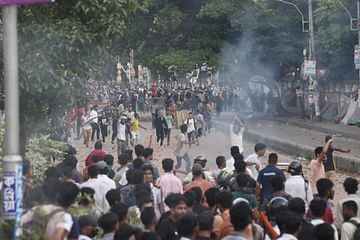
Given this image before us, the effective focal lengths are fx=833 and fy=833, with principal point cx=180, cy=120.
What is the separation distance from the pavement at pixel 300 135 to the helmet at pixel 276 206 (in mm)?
12045

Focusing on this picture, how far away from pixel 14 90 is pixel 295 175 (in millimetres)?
4992

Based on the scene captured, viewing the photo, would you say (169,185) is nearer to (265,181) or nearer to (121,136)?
(265,181)

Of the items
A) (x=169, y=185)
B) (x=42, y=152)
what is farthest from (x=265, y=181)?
(x=42, y=152)

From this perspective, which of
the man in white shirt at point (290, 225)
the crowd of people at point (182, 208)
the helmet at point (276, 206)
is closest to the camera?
the crowd of people at point (182, 208)

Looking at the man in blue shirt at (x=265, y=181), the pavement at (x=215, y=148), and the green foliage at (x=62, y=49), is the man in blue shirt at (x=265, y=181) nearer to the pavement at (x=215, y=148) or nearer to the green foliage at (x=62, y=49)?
the green foliage at (x=62, y=49)

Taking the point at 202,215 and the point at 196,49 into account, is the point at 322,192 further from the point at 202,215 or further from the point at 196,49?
the point at 196,49

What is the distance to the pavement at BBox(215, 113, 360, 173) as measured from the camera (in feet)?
77.9

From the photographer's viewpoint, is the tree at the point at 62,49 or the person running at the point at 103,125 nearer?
the tree at the point at 62,49

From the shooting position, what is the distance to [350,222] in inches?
307

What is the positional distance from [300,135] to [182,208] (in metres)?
24.0

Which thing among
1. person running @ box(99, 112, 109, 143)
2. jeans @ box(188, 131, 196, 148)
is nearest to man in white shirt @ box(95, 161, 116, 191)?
jeans @ box(188, 131, 196, 148)

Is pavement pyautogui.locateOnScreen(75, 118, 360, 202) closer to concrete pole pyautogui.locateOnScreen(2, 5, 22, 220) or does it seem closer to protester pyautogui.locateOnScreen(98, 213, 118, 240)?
protester pyautogui.locateOnScreen(98, 213, 118, 240)

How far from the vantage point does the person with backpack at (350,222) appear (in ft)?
24.9

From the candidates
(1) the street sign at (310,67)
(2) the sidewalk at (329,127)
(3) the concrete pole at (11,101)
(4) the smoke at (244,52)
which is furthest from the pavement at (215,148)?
(3) the concrete pole at (11,101)
